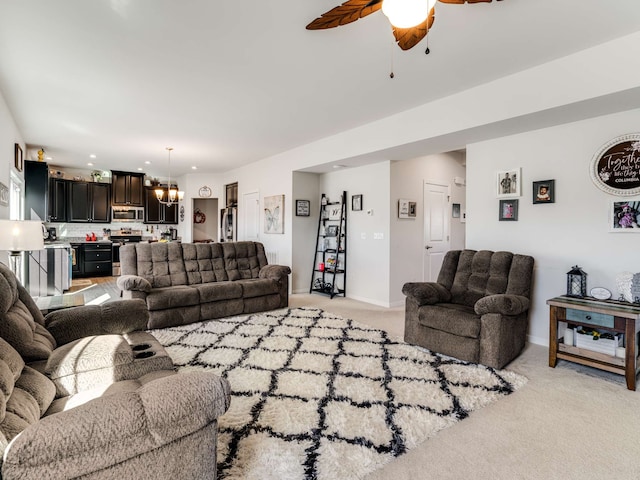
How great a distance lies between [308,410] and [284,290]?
2846 millimetres

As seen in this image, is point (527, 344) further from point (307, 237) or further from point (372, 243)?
point (307, 237)

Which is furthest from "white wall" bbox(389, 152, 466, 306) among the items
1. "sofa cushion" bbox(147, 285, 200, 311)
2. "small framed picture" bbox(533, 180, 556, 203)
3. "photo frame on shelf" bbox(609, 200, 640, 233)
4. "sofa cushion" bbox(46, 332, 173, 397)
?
"sofa cushion" bbox(46, 332, 173, 397)

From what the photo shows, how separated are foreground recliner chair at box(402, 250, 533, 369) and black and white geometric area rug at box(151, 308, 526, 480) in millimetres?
148

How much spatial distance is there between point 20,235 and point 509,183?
459 centimetres

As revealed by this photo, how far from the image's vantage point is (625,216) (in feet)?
9.86


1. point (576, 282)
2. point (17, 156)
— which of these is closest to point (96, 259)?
point (17, 156)

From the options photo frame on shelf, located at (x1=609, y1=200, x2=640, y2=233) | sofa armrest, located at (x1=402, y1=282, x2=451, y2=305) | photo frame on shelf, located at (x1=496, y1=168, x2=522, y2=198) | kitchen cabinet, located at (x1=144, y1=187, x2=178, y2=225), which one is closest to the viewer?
photo frame on shelf, located at (x1=609, y1=200, x2=640, y2=233)

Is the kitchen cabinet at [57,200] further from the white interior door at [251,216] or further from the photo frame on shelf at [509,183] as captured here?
the photo frame on shelf at [509,183]

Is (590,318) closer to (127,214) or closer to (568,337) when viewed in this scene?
(568,337)

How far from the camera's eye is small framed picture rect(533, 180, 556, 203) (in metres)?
3.46

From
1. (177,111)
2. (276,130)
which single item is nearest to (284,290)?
(276,130)

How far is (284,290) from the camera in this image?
5.00m

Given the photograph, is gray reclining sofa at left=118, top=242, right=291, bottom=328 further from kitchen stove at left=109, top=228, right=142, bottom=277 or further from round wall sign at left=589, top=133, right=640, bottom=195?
kitchen stove at left=109, top=228, right=142, bottom=277

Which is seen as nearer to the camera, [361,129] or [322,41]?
[322,41]
